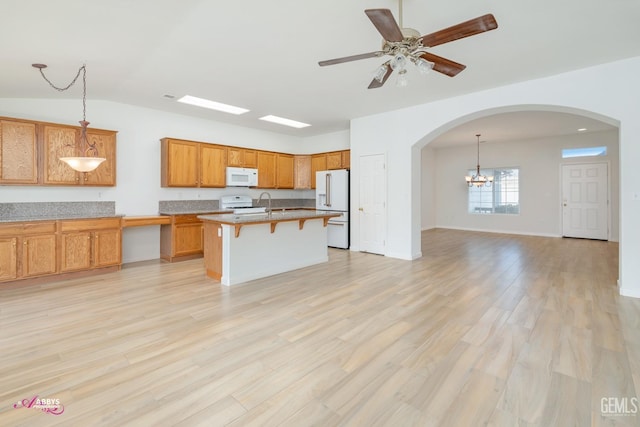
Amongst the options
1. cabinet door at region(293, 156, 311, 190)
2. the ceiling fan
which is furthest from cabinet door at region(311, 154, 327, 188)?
the ceiling fan

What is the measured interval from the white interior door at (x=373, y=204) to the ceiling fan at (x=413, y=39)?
3.30m

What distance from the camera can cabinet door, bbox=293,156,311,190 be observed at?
26.5ft

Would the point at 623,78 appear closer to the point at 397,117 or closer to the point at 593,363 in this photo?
the point at 397,117

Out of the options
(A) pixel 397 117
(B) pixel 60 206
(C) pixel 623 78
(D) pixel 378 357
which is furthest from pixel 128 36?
(C) pixel 623 78

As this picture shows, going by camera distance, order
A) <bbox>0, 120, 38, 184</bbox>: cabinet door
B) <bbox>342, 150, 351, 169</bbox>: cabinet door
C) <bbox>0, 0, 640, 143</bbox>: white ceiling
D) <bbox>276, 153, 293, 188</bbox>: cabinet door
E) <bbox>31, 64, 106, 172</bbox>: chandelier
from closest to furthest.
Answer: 1. <bbox>0, 0, 640, 143</bbox>: white ceiling
2. <bbox>31, 64, 106, 172</bbox>: chandelier
3. <bbox>0, 120, 38, 184</bbox>: cabinet door
4. <bbox>342, 150, 351, 169</bbox>: cabinet door
5. <bbox>276, 153, 293, 188</bbox>: cabinet door

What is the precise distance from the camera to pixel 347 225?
6.98m

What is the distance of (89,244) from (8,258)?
873mm

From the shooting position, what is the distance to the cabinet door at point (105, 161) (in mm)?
4934

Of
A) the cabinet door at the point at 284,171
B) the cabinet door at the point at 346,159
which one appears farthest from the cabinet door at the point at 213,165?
the cabinet door at the point at 346,159

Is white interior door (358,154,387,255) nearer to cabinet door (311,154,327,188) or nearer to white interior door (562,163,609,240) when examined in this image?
cabinet door (311,154,327,188)

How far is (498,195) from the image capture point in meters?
9.95

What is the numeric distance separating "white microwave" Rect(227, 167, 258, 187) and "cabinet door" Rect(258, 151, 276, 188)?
10.1 inches

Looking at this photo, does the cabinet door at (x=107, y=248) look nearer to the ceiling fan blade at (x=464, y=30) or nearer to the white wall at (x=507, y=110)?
the white wall at (x=507, y=110)

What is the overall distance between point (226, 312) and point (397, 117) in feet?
15.4
